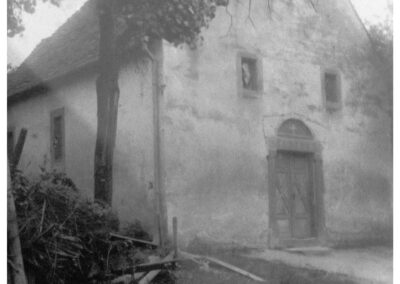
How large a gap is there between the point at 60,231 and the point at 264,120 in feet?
22.1

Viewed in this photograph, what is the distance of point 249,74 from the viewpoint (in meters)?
11.8

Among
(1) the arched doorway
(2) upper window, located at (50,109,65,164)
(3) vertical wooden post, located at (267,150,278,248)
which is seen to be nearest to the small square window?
(1) the arched doorway

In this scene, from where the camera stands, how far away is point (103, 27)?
8711 mm

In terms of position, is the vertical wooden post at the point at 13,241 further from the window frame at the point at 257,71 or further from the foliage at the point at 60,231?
the window frame at the point at 257,71

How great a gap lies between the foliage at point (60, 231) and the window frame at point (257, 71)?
5.46 m

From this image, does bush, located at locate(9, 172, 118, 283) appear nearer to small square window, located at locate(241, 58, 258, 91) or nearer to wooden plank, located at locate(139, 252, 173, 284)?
wooden plank, located at locate(139, 252, 173, 284)

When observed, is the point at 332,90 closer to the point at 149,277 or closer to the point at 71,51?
the point at 71,51

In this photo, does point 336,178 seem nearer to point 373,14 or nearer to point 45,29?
point 373,14

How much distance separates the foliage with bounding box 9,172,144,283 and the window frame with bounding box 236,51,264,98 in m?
5.46

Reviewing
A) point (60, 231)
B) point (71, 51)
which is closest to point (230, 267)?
point (60, 231)

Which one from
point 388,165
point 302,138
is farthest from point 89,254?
point 388,165

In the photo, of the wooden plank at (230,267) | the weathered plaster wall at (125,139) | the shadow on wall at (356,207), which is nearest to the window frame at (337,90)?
the shadow on wall at (356,207)

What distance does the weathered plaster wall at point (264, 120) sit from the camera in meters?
10.6

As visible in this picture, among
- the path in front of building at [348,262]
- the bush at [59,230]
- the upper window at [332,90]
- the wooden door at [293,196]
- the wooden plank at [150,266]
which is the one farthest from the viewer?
the upper window at [332,90]
